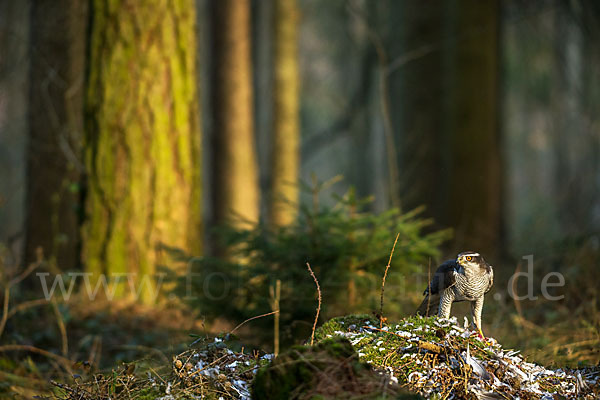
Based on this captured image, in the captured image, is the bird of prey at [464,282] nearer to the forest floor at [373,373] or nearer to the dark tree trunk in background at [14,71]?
the forest floor at [373,373]

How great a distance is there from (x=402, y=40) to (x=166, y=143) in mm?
4626

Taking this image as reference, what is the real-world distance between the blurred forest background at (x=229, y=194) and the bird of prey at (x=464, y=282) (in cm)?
56

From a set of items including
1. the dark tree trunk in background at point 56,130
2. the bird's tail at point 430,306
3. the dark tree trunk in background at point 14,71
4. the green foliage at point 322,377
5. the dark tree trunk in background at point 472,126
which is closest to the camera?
the green foliage at point 322,377

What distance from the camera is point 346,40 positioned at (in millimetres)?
20344

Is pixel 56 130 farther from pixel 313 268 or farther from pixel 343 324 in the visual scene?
pixel 343 324

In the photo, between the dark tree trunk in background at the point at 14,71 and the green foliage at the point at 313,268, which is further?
the dark tree trunk in background at the point at 14,71

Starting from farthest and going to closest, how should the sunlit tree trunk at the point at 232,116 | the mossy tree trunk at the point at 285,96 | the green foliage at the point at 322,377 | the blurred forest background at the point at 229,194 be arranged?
the mossy tree trunk at the point at 285,96, the sunlit tree trunk at the point at 232,116, the blurred forest background at the point at 229,194, the green foliage at the point at 322,377

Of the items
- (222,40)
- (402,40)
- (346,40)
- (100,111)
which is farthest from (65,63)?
(346,40)

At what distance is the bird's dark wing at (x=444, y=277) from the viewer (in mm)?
2322

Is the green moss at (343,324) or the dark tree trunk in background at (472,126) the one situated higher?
the dark tree trunk in background at (472,126)

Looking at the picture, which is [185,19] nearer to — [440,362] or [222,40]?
[222,40]

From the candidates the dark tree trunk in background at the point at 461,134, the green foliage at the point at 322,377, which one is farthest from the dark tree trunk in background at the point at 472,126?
the green foliage at the point at 322,377

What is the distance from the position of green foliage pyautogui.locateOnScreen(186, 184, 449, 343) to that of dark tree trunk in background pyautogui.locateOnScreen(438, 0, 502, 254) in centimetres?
339

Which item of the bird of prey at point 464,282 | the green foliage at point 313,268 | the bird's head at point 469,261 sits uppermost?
the bird's head at point 469,261
